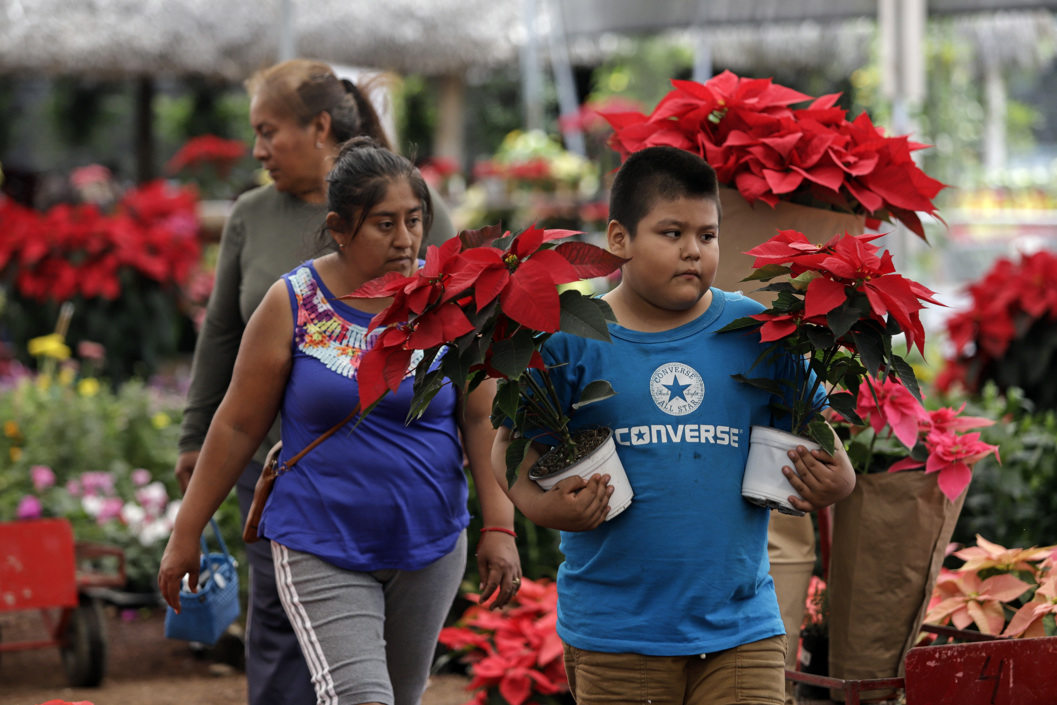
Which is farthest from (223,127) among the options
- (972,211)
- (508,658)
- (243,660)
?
(508,658)

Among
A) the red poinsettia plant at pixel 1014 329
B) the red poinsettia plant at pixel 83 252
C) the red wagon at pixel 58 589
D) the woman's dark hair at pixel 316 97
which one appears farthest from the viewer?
the red poinsettia plant at pixel 83 252

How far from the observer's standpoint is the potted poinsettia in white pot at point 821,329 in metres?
1.93

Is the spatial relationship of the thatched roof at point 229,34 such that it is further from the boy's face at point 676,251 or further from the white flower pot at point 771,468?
the white flower pot at point 771,468

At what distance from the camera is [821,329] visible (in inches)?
78.0

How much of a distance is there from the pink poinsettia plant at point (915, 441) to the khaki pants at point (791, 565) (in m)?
0.22

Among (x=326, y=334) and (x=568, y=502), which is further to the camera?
(x=326, y=334)

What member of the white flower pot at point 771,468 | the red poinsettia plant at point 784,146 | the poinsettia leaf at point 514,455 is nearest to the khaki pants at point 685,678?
the white flower pot at point 771,468

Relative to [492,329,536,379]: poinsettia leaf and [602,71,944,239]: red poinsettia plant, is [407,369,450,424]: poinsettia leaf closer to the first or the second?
[492,329,536,379]: poinsettia leaf

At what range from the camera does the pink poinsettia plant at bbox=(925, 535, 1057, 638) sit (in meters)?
2.64

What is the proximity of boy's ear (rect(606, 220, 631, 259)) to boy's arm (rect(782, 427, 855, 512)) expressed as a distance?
18.4 inches

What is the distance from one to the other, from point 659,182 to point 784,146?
0.67 metres

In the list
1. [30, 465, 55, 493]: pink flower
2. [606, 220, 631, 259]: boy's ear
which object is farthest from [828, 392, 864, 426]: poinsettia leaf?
[30, 465, 55, 493]: pink flower

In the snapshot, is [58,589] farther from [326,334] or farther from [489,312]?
[489,312]

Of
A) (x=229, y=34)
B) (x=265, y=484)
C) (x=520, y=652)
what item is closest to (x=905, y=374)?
(x=265, y=484)
